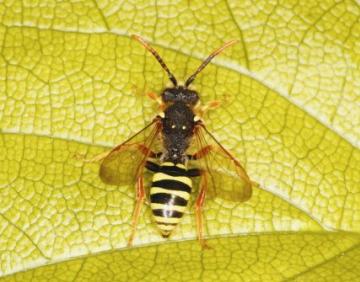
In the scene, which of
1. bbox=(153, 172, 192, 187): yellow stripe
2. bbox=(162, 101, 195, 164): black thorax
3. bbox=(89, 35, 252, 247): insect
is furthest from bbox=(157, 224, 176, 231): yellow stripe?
bbox=(162, 101, 195, 164): black thorax

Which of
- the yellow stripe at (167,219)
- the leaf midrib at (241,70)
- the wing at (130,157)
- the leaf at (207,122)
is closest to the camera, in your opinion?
the yellow stripe at (167,219)

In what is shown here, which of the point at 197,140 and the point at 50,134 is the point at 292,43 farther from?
the point at 50,134

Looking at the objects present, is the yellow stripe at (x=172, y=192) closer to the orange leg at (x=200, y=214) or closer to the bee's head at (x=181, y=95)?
the orange leg at (x=200, y=214)

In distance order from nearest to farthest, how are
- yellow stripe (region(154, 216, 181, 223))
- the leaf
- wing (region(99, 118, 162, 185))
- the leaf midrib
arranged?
1. yellow stripe (region(154, 216, 181, 223))
2. the leaf
3. wing (region(99, 118, 162, 185))
4. the leaf midrib

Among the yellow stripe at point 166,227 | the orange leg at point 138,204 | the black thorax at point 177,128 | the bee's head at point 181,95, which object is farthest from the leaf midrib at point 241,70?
the yellow stripe at point 166,227

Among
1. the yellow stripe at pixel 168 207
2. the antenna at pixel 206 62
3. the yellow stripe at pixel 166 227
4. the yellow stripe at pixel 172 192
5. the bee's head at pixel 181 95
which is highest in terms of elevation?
the antenna at pixel 206 62

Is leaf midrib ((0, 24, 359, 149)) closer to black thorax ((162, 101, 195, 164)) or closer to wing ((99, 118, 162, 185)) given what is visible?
black thorax ((162, 101, 195, 164))

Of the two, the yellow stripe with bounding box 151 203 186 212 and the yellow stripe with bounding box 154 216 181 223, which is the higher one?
the yellow stripe with bounding box 151 203 186 212

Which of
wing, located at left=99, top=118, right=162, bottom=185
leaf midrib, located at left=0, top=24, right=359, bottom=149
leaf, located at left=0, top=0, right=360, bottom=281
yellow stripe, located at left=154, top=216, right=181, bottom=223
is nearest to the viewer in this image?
yellow stripe, located at left=154, top=216, right=181, bottom=223
